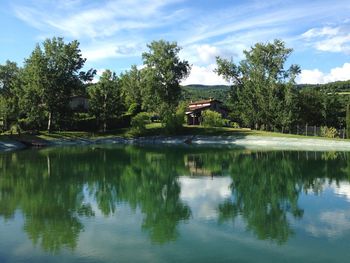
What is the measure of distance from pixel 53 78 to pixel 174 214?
190ft

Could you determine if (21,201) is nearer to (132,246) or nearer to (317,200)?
(132,246)

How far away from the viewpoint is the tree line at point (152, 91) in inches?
2844

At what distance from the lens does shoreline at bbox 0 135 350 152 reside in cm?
5996

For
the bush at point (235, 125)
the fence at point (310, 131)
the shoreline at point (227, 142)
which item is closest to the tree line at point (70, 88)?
the shoreline at point (227, 142)

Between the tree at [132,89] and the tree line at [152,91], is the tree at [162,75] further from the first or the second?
the tree at [132,89]

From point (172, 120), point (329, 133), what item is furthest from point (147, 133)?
point (329, 133)

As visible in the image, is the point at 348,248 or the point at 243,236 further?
the point at 243,236

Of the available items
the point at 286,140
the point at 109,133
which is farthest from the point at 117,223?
the point at 109,133

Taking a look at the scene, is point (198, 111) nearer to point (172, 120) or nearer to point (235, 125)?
point (235, 125)

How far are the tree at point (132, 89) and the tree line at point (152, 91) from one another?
154 cm

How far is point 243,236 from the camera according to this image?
14.7 metres

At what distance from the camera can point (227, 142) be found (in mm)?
69312

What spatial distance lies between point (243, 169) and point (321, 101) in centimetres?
6419

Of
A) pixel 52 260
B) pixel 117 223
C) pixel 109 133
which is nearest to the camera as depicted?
pixel 52 260
